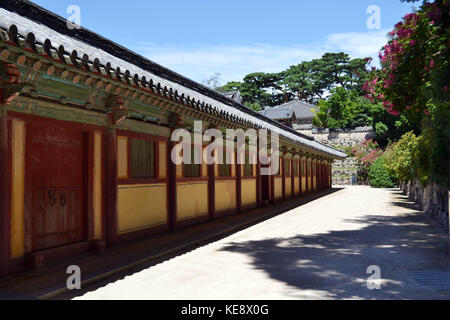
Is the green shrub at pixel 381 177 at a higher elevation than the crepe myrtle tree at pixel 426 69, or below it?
below

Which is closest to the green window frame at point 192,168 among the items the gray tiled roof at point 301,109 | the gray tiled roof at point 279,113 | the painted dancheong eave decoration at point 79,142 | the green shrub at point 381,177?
the painted dancheong eave decoration at point 79,142

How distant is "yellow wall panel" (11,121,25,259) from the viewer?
632 centimetres

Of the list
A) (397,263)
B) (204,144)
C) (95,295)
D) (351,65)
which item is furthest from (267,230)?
(351,65)

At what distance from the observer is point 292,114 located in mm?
68500

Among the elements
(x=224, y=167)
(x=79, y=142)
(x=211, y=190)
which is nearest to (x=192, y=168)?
(x=211, y=190)

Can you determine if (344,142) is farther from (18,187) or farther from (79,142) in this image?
(18,187)

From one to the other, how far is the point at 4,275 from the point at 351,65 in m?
77.5

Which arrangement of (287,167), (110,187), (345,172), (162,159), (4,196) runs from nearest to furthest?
(4,196)
(110,187)
(162,159)
(287,167)
(345,172)

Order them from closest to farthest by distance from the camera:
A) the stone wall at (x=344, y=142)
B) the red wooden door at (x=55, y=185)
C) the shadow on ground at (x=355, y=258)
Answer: the shadow on ground at (x=355, y=258) → the red wooden door at (x=55, y=185) → the stone wall at (x=344, y=142)

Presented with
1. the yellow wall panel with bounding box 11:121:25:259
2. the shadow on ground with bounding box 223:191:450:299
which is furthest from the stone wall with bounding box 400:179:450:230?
the yellow wall panel with bounding box 11:121:25:259

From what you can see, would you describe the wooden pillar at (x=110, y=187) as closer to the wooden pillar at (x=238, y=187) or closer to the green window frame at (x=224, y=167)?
the green window frame at (x=224, y=167)

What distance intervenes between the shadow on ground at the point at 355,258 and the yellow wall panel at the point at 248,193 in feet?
21.0

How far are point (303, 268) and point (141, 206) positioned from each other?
14.3 ft

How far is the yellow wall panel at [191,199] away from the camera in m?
11.8
